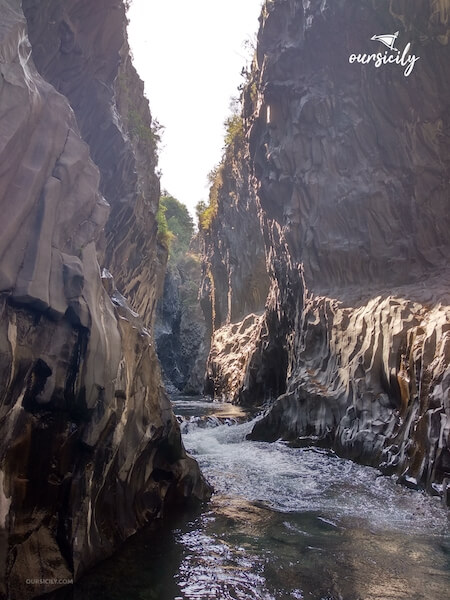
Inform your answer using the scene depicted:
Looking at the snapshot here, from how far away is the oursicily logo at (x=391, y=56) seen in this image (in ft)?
43.8

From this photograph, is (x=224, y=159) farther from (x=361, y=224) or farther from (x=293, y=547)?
(x=293, y=547)

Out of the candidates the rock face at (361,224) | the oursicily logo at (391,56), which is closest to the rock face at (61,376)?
the rock face at (361,224)

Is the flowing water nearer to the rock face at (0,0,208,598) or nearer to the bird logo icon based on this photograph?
the rock face at (0,0,208,598)

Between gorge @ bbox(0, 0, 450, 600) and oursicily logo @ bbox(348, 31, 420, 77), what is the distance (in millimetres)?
133

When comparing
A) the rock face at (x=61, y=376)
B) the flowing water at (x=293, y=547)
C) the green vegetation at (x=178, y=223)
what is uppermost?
the green vegetation at (x=178, y=223)

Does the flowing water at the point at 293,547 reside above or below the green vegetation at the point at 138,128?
below

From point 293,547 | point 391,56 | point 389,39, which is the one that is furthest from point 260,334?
point 293,547

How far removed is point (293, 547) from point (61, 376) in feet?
10.4

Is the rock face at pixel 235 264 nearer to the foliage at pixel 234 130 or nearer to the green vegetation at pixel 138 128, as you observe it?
the foliage at pixel 234 130

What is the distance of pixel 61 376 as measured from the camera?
494 centimetres

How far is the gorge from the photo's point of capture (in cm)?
473

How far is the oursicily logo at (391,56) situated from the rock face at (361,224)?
0.42 feet

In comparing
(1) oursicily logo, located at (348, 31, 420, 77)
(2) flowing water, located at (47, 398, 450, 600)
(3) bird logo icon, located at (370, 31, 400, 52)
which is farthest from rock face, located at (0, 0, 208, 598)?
(3) bird logo icon, located at (370, 31, 400, 52)

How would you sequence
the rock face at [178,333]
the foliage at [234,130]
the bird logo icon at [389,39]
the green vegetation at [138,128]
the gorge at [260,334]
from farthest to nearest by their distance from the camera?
1. the rock face at [178,333]
2. the foliage at [234,130]
3. the green vegetation at [138,128]
4. the bird logo icon at [389,39]
5. the gorge at [260,334]
